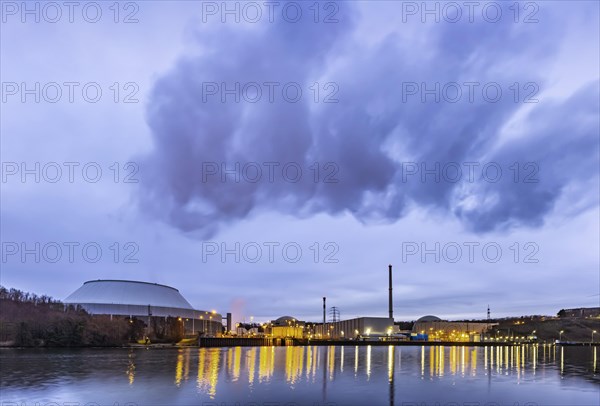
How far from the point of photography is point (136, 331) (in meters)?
142

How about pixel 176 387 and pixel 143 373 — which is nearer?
pixel 176 387

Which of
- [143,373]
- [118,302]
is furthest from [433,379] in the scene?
[118,302]

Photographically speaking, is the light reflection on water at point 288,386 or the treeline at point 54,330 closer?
the light reflection on water at point 288,386

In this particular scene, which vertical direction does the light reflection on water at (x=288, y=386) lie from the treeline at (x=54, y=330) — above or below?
above

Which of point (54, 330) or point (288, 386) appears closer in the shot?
point (288, 386)

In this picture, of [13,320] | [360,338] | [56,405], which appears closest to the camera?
[56,405]

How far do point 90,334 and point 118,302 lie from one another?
229 feet

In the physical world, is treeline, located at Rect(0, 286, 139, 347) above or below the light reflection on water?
below

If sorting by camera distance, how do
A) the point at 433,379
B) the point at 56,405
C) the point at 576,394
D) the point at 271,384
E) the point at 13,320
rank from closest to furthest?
the point at 56,405 → the point at 576,394 → the point at 271,384 → the point at 433,379 → the point at 13,320

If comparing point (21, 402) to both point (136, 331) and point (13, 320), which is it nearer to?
point (13, 320)

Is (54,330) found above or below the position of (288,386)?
below

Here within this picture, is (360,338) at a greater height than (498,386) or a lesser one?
lesser

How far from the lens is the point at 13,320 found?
121 m

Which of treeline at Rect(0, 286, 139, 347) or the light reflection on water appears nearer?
the light reflection on water
